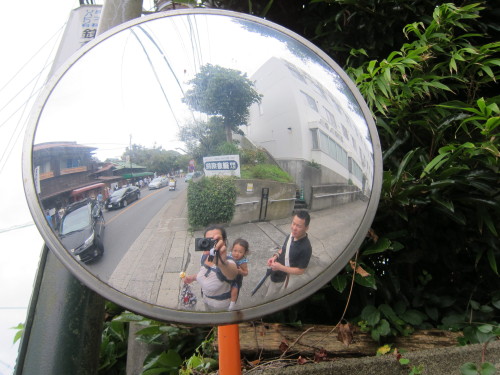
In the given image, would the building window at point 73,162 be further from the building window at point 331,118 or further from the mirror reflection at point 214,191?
the building window at point 331,118

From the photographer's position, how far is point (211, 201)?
0.77m

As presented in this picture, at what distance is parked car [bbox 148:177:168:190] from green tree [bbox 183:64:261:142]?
18 cm

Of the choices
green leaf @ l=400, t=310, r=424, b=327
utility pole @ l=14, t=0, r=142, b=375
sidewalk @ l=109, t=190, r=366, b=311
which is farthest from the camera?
green leaf @ l=400, t=310, r=424, b=327

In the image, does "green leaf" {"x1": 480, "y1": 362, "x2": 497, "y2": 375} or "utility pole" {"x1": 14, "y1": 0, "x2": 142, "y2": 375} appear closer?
"utility pole" {"x1": 14, "y1": 0, "x2": 142, "y2": 375}

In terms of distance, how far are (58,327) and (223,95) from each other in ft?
2.92

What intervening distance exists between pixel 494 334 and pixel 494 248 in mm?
406

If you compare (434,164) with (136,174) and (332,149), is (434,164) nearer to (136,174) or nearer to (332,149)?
(332,149)

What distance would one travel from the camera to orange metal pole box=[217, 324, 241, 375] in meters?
0.95

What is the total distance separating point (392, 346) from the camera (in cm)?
164

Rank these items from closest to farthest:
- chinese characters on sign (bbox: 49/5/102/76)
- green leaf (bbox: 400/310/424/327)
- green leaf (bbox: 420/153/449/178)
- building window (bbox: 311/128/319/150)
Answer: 1. building window (bbox: 311/128/319/150)
2. chinese characters on sign (bbox: 49/5/102/76)
3. green leaf (bbox: 420/153/449/178)
4. green leaf (bbox: 400/310/424/327)

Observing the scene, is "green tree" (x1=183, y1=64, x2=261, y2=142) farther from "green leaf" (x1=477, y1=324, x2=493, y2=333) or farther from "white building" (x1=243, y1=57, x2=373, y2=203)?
"green leaf" (x1=477, y1=324, x2=493, y2=333)

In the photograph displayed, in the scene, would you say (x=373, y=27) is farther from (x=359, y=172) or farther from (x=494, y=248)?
(x=359, y=172)

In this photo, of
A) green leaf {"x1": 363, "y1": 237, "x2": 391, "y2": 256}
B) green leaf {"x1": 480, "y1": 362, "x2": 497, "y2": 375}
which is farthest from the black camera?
green leaf {"x1": 480, "y1": 362, "x2": 497, "y2": 375}

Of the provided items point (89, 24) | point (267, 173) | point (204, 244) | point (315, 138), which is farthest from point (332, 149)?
point (89, 24)
